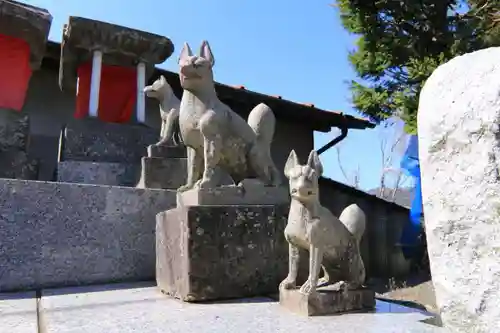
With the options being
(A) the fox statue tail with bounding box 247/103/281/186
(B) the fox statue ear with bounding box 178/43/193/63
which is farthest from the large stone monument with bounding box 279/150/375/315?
(B) the fox statue ear with bounding box 178/43/193/63

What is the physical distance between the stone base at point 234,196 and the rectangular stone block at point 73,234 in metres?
0.74

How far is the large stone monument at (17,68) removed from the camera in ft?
15.8

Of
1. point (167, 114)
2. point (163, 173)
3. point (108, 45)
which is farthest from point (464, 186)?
point (108, 45)

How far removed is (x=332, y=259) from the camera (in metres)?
2.36

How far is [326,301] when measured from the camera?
2.21m

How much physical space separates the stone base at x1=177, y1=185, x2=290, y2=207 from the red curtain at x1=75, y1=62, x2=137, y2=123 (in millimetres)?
4172

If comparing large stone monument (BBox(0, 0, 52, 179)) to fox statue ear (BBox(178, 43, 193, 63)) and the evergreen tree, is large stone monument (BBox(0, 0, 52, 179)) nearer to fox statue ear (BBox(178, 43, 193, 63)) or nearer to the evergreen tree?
fox statue ear (BBox(178, 43, 193, 63))

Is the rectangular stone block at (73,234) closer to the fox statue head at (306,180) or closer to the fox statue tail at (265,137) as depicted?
the fox statue tail at (265,137)

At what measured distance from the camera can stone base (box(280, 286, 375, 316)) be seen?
7.18 feet

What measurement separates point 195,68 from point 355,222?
4.77ft

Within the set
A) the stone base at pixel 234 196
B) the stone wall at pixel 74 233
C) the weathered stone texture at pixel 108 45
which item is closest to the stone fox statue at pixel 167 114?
the stone wall at pixel 74 233

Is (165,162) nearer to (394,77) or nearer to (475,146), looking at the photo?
(475,146)

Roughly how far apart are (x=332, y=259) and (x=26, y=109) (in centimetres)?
653

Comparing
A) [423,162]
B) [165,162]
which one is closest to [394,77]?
[165,162]
